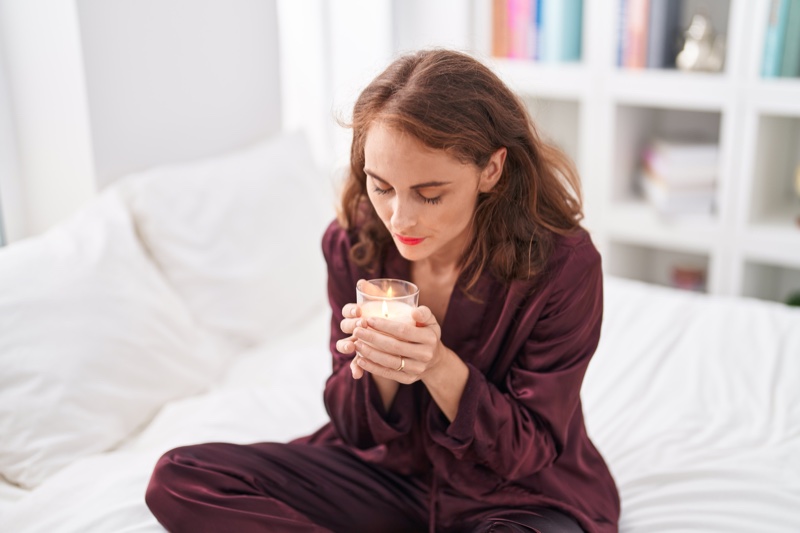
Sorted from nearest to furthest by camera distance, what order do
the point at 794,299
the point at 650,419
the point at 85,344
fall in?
the point at 85,344, the point at 650,419, the point at 794,299

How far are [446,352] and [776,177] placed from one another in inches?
75.1

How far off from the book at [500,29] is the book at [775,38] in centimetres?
85

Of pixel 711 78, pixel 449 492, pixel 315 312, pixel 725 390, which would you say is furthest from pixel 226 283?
pixel 711 78

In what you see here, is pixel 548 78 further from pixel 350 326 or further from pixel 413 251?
pixel 350 326

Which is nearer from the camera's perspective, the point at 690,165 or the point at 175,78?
the point at 175,78

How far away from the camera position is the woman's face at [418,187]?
3.84 ft

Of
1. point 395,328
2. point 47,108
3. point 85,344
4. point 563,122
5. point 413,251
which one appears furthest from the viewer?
point 563,122

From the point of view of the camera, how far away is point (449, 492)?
4.48ft

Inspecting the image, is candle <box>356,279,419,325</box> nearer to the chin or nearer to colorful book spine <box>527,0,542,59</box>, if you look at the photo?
the chin

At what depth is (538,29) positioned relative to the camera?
2.94 metres

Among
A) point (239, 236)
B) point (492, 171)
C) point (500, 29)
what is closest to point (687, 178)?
point (500, 29)

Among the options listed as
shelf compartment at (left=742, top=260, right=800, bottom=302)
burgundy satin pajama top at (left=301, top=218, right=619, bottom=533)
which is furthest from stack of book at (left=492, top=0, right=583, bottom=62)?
burgundy satin pajama top at (left=301, top=218, right=619, bottom=533)

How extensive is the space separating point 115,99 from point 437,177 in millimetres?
1054

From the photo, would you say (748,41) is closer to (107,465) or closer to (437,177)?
(437,177)
